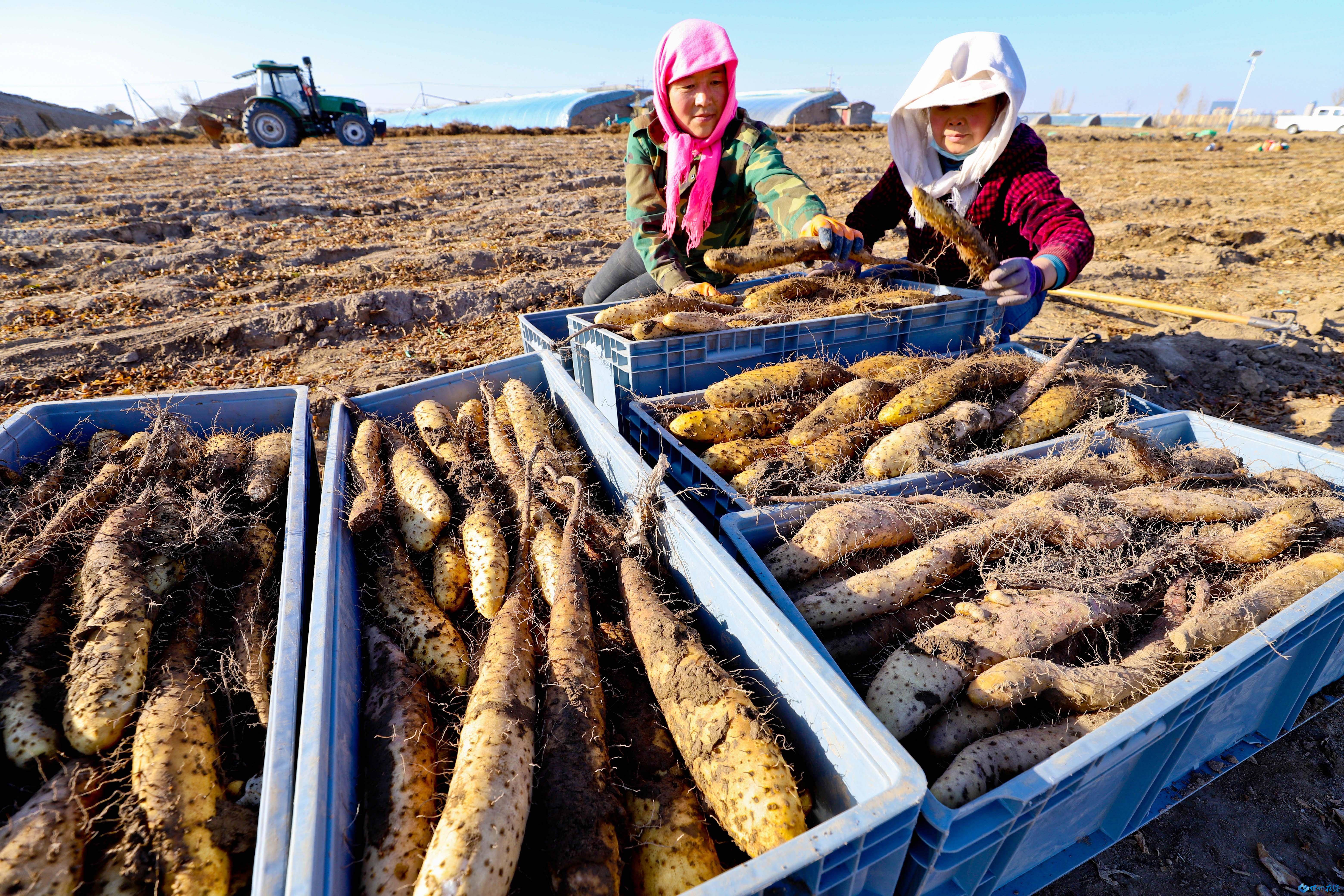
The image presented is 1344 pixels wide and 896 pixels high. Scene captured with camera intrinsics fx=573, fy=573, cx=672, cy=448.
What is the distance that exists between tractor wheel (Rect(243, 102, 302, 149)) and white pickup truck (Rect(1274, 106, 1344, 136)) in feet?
167

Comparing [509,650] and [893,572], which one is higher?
[893,572]

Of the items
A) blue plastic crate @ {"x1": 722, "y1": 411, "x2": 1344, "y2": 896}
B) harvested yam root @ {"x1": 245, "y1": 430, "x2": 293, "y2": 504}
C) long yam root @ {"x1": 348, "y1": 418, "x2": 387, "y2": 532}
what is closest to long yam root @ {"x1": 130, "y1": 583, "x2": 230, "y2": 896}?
long yam root @ {"x1": 348, "y1": 418, "x2": 387, "y2": 532}

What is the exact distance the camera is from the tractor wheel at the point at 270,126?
22.6 metres

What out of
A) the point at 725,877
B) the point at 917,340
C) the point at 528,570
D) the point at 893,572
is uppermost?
the point at 917,340

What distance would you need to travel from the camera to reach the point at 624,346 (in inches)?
116

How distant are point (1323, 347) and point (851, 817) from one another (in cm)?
757

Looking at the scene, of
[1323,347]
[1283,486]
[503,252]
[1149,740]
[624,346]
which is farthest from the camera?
[503,252]

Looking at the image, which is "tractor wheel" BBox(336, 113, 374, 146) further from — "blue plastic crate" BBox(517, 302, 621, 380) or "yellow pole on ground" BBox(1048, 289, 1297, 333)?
"yellow pole on ground" BBox(1048, 289, 1297, 333)

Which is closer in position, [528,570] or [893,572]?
[893,572]

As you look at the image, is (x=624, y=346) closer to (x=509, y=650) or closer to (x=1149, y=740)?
(x=509, y=650)

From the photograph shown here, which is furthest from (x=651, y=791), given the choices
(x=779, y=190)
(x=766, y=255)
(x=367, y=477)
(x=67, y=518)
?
(x=779, y=190)

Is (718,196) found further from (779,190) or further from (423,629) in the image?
(423,629)

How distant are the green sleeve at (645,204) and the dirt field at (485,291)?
221 cm

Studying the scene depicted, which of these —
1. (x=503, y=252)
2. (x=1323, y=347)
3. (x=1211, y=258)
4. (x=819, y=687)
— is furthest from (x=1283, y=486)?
(x=503, y=252)
